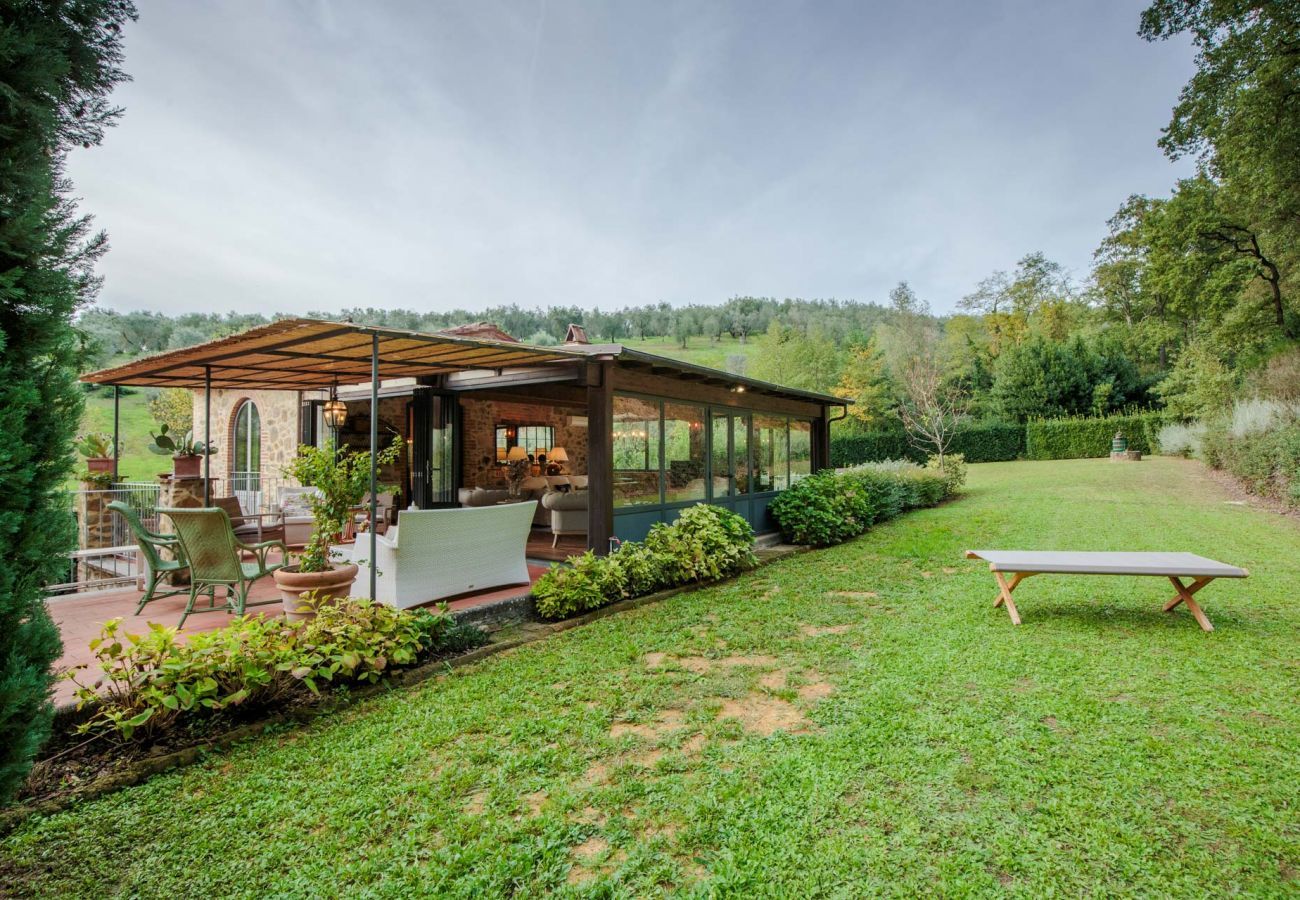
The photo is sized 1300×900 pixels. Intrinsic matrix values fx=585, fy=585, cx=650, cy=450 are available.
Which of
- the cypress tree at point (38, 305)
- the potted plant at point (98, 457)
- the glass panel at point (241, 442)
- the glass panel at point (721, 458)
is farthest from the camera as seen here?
the glass panel at point (241, 442)

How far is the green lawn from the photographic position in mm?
2055

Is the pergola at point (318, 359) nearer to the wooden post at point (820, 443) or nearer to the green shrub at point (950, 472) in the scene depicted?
the wooden post at point (820, 443)

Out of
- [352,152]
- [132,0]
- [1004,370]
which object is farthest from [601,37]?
[1004,370]

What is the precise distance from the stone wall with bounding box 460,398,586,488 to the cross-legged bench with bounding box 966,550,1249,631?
870cm

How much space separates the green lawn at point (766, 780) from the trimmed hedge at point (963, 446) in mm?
18502

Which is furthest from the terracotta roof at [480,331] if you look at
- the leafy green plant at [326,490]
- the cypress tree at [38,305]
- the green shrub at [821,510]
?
the cypress tree at [38,305]

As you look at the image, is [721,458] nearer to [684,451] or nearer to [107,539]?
[684,451]

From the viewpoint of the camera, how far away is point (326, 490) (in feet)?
14.0

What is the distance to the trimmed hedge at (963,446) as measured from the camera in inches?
882

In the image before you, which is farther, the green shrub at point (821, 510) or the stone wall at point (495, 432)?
the stone wall at point (495, 432)

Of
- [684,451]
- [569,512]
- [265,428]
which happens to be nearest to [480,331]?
[265,428]

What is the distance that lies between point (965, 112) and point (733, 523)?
10880 millimetres

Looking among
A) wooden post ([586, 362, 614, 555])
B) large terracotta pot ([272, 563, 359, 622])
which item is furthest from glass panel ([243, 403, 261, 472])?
large terracotta pot ([272, 563, 359, 622])

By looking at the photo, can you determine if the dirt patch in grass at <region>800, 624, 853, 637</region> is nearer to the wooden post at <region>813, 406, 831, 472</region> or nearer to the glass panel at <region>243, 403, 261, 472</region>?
the wooden post at <region>813, 406, 831, 472</region>
